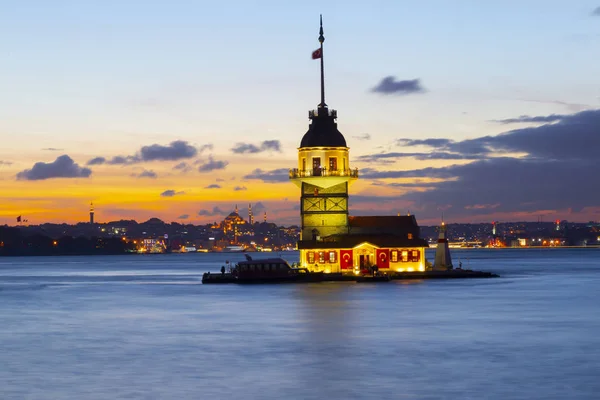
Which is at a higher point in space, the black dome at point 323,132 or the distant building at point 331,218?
the black dome at point 323,132

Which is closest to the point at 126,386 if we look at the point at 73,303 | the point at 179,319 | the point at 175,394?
the point at 175,394

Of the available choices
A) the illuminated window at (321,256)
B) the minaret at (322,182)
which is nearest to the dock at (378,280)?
the illuminated window at (321,256)

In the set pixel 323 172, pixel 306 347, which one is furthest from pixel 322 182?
pixel 306 347

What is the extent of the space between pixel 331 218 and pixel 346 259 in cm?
421

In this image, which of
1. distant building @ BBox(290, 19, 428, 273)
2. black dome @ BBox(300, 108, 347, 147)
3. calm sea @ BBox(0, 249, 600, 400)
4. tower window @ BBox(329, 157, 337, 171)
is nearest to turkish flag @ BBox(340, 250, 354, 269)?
distant building @ BBox(290, 19, 428, 273)

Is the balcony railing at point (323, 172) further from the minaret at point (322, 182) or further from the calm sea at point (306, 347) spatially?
the calm sea at point (306, 347)

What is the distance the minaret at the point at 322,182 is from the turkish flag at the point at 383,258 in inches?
153

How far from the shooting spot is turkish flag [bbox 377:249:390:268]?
9425 centimetres

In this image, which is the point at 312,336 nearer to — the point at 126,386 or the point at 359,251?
the point at 126,386

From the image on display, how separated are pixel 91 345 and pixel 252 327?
10475mm

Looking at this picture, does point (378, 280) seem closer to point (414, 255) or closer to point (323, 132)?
point (414, 255)

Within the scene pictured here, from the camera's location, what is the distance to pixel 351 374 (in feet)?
119

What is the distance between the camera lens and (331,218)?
9481 centimetres

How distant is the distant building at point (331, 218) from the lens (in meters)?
93.3
